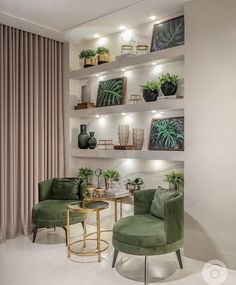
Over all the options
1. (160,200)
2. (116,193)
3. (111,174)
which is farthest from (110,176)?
(160,200)

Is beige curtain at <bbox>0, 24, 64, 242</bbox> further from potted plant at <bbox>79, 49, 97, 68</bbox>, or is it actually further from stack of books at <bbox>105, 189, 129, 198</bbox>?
stack of books at <bbox>105, 189, 129, 198</bbox>

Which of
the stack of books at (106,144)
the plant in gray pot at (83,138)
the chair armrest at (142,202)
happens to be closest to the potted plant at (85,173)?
the plant in gray pot at (83,138)

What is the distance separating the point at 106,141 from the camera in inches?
168

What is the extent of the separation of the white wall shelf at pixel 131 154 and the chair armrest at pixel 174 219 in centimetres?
64

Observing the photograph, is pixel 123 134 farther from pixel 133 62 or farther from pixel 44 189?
pixel 44 189

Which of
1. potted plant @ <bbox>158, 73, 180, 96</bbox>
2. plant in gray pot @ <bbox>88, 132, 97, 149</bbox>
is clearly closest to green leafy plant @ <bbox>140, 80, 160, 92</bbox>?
potted plant @ <bbox>158, 73, 180, 96</bbox>

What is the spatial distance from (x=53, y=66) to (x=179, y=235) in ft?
10.1

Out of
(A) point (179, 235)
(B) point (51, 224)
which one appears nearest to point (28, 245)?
(B) point (51, 224)

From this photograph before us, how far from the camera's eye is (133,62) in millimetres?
3848

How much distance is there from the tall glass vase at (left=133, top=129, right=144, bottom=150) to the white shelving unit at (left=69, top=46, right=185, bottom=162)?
84mm

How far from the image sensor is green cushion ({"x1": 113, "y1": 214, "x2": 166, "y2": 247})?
107 inches

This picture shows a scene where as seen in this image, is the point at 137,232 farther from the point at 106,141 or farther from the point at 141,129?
the point at 106,141

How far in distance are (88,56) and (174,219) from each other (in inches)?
106

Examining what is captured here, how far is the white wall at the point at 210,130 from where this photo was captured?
3012 millimetres
